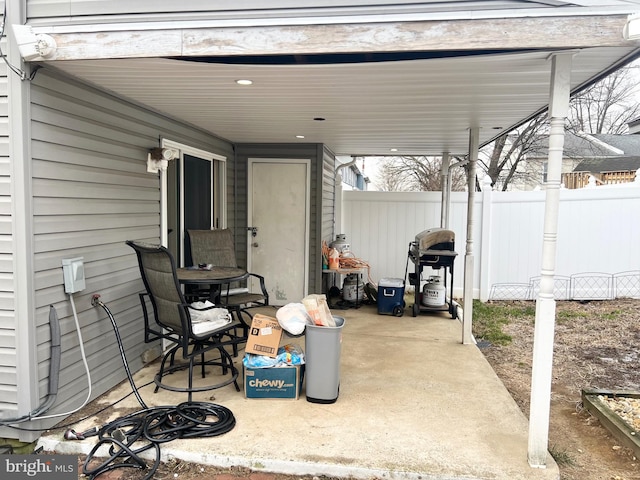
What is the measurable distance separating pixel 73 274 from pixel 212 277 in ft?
3.71

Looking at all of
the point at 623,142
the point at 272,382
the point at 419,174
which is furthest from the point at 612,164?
the point at 272,382

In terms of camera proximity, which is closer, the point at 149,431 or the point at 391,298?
the point at 149,431

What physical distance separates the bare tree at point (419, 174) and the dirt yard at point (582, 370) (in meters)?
8.66

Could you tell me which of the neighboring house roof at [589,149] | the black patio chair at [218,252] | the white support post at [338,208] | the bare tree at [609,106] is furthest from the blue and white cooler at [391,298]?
the neighboring house roof at [589,149]

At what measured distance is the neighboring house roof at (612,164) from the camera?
55.6 ft

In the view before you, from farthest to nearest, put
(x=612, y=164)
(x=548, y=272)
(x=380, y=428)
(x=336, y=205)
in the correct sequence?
(x=612, y=164), (x=336, y=205), (x=380, y=428), (x=548, y=272)

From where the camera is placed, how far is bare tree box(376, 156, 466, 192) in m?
16.3

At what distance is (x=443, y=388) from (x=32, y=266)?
297cm

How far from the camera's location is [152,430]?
2.76 m

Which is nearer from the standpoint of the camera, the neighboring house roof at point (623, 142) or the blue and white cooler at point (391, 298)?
the blue and white cooler at point (391, 298)

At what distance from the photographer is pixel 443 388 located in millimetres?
3537

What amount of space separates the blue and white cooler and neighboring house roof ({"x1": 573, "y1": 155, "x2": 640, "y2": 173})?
50.3 feet

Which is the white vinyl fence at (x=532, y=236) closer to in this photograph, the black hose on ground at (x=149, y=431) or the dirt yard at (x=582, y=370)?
the dirt yard at (x=582, y=370)

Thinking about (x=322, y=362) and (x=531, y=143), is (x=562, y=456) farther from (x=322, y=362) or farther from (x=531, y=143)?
(x=531, y=143)
